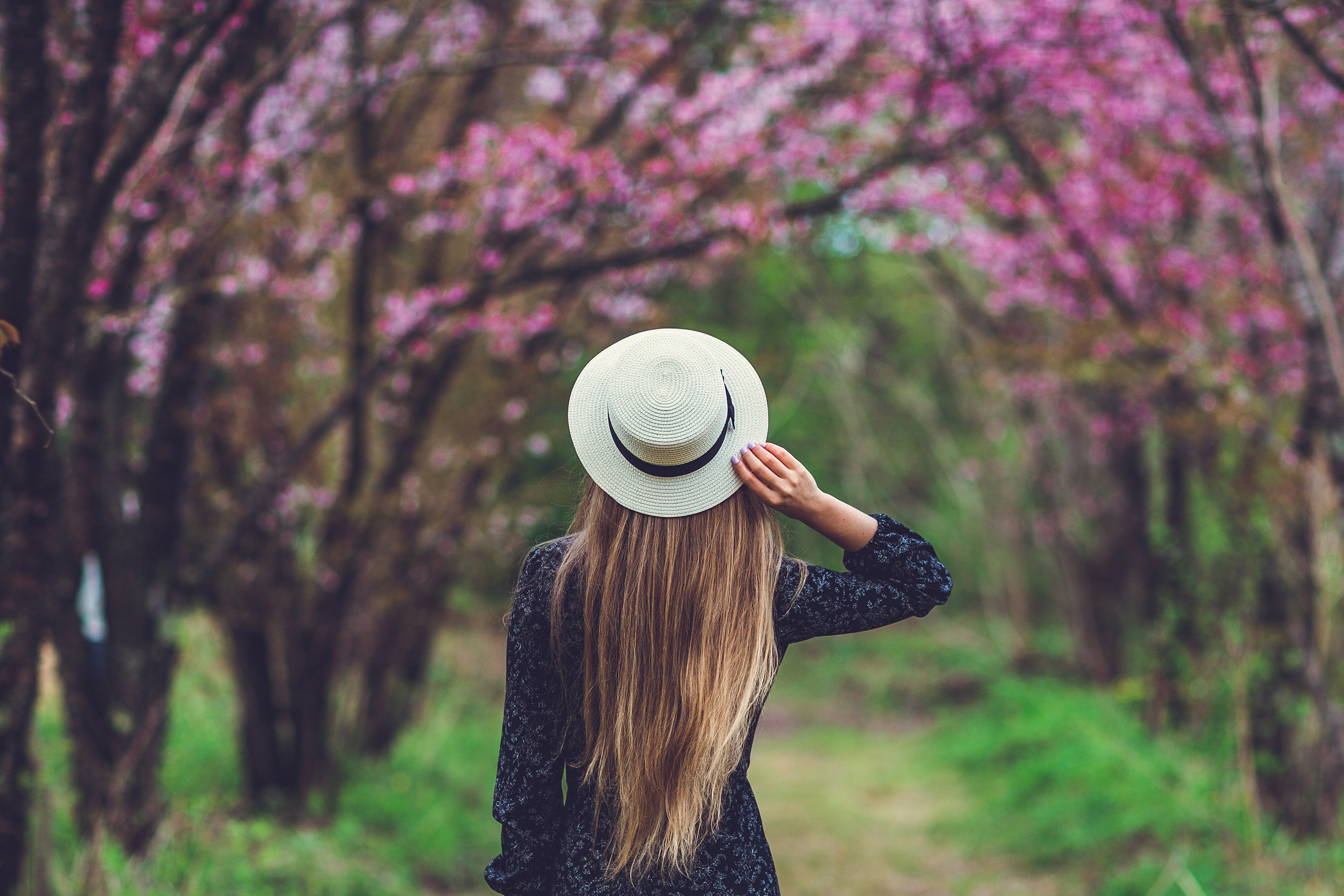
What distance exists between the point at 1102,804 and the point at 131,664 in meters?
4.08

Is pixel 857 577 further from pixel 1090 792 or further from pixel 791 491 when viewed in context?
pixel 1090 792

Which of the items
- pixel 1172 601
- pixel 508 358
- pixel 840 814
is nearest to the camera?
pixel 1172 601

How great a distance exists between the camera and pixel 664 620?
1420 mm

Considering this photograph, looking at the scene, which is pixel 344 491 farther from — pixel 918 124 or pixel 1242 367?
pixel 1242 367

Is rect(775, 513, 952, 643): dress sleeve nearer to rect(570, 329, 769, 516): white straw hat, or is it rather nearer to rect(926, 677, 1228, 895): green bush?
rect(570, 329, 769, 516): white straw hat

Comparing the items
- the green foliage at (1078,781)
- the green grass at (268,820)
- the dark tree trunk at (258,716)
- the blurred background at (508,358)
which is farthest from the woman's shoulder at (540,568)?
the green foliage at (1078,781)

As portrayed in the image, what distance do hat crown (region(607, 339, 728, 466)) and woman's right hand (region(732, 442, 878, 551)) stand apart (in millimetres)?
64

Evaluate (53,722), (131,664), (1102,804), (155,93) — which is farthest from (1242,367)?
(53,722)

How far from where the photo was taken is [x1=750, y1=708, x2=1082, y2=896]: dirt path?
4.41 meters

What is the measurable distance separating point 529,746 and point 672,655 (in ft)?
0.83

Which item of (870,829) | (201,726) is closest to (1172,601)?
(870,829)

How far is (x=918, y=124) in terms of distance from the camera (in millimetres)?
4148

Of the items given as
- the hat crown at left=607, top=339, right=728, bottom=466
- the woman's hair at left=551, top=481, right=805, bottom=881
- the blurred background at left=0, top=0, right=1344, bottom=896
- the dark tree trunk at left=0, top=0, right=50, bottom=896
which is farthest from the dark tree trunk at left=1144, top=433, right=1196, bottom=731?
the dark tree trunk at left=0, top=0, right=50, bottom=896

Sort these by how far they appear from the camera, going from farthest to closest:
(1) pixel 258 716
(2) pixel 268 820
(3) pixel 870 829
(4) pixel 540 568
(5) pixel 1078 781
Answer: (3) pixel 870 829 < (5) pixel 1078 781 < (1) pixel 258 716 < (2) pixel 268 820 < (4) pixel 540 568
